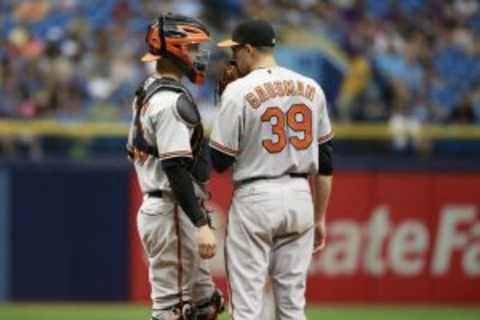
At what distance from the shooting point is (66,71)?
1537 centimetres

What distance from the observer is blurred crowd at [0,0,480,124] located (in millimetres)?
15141

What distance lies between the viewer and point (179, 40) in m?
7.18

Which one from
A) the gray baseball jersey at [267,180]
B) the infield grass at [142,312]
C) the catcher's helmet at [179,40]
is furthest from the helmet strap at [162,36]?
the infield grass at [142,312]

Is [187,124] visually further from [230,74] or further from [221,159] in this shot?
[230,74]

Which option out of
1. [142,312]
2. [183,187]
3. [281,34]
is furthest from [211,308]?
[281,34]

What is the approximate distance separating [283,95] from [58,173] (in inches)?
265

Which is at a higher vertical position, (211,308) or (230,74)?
(230,74)

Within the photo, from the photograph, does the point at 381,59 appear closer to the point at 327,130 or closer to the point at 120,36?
the point at 120,36

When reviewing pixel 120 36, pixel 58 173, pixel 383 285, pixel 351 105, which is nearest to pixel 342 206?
pixel 383 285

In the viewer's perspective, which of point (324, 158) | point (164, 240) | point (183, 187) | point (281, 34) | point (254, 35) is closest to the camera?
point (183, 187)

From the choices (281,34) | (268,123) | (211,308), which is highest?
(281,34)

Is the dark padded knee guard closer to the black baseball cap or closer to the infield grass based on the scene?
the black baseball cap

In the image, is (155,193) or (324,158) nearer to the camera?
(155,193)

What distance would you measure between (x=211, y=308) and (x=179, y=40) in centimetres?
153
